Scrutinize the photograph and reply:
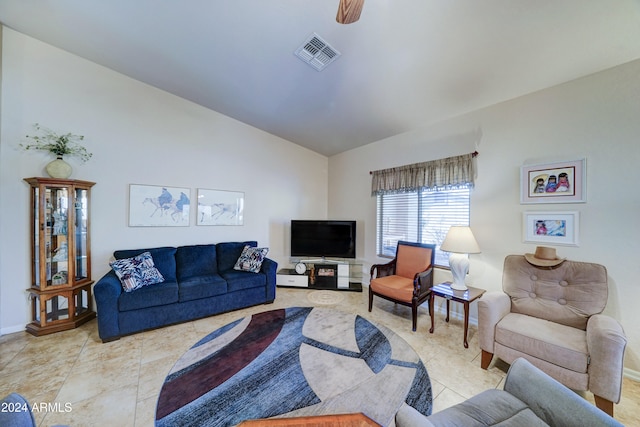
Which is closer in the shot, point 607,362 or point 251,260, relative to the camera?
point 607,362

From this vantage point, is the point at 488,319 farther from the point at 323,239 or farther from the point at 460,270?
the point at 323,239

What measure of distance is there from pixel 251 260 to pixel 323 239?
142cm

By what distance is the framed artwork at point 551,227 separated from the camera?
2.29m

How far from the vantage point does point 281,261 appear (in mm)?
4754

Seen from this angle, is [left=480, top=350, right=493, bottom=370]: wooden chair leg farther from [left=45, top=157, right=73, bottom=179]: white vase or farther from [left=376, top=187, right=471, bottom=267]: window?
[left=45, top=157, right=73, bottom=179]: white vase

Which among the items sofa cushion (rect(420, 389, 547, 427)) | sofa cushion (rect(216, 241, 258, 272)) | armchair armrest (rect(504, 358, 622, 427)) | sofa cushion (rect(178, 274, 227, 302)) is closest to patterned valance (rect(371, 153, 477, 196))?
armchair armrest (rect(504, 358, 622, 427))

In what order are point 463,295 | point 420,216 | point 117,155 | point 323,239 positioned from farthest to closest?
point 323,239
point 420,216
point 117,155
point 463,295

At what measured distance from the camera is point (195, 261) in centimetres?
343

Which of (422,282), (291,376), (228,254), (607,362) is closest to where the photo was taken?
(607,362)

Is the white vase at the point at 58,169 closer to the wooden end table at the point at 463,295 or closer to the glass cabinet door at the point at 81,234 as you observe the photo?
the glass cabinet door at the point at 81,234

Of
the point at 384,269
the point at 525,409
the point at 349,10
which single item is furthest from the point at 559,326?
the point at 349,10

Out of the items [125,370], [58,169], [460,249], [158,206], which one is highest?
[58,169]

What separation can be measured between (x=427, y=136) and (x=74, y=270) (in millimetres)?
4946

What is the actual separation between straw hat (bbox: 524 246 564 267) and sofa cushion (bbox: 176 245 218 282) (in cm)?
400
